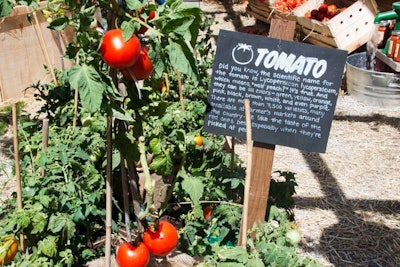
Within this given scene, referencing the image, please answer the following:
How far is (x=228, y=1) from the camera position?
33.8 ft

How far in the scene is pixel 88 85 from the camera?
4.78 ft

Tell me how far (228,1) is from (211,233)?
8631 millimetres

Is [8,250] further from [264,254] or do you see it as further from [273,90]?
[273,90]

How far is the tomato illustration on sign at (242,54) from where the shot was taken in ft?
6.56

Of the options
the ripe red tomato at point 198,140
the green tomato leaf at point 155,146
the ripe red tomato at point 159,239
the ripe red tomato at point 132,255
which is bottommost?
the ripe red tomato at point 132,255

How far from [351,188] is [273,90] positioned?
2.01 metres

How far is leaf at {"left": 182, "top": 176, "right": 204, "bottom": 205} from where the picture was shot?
206 centimetres

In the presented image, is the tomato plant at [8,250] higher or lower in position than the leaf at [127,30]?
lower

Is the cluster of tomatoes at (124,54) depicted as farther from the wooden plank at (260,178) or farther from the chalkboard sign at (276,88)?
the wooden plank at (260,178)

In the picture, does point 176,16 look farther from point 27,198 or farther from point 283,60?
point 27,198

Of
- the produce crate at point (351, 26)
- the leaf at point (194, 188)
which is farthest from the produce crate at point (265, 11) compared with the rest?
the leaf at point (194, 188)

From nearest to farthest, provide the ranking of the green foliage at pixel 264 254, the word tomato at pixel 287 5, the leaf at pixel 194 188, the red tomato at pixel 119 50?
1. the red tomato at pixel 119 50
2. the green foliage at pixel 264 254
3. the leaf at pixel 194 188
4. the word tomato at pixel 287 5

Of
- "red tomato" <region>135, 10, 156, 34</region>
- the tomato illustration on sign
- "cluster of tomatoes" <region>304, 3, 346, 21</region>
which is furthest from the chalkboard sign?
"cluster of tomatoes" <region>304, 3, 346, 21</region>

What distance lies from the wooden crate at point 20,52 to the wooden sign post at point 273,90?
319 cm
